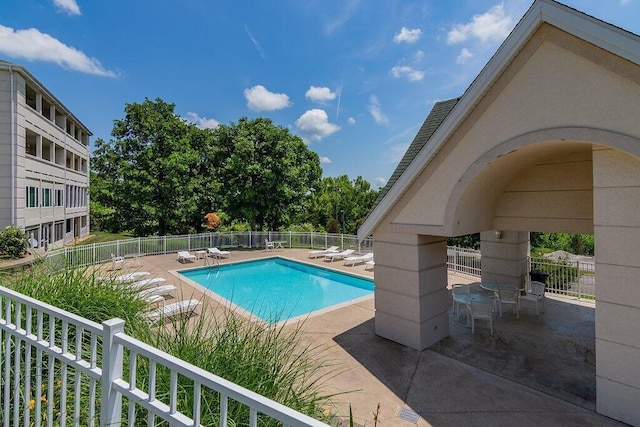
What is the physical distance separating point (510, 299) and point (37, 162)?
2802cm

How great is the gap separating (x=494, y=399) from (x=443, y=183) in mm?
4123

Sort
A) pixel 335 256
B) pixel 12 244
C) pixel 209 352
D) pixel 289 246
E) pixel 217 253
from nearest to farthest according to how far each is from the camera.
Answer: pixel 209 352
pixel 12 244
pixel 335 256
pixel 217 253
pixel 289 246

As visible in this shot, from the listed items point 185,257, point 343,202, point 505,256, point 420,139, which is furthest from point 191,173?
point 343,202

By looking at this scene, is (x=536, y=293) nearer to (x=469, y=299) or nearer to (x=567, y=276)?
(x=469, y=299)

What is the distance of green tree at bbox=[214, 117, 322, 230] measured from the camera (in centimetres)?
2495

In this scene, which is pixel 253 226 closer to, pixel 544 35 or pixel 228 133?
pixel 228 133

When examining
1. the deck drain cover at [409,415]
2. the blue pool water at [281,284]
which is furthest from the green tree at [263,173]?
the deck drain cover at [409,415]

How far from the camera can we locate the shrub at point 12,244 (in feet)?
47.4

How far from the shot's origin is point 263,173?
24641 millimetres

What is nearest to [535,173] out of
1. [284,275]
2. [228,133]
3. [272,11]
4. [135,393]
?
[135,393]

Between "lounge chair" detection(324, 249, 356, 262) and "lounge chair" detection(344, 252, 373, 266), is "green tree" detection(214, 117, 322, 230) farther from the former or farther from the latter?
"lounge chair" detection(344, 252, 373, 266)

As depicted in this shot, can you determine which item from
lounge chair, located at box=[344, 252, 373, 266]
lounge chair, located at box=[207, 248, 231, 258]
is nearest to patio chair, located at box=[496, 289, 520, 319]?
lounge chair, located at box=[344, 252, 373, 266]

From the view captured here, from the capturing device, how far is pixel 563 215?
7648 millimetres

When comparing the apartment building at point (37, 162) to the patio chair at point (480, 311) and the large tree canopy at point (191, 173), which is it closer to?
the large tree canopy at point (191, 173)
